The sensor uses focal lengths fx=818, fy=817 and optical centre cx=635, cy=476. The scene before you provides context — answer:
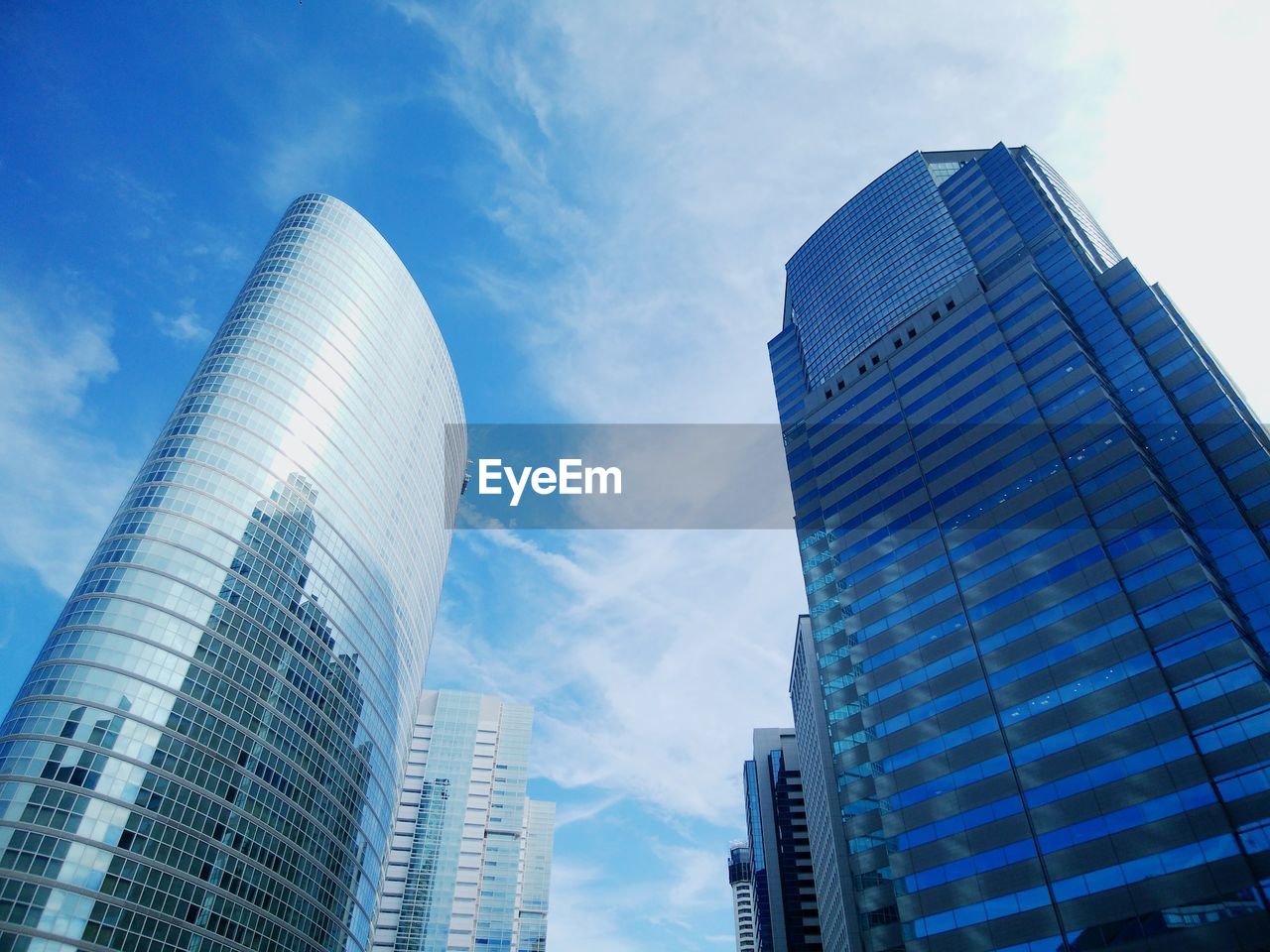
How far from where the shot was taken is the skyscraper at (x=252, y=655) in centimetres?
7631

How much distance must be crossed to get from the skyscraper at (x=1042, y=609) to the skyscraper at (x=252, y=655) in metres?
64.7

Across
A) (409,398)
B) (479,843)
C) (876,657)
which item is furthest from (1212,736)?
(479,843)

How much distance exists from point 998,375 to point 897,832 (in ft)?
152

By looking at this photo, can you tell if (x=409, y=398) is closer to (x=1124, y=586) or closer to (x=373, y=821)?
(x=373, y=821)

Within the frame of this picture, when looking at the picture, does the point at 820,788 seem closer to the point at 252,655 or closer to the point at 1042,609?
the point at 1042,609

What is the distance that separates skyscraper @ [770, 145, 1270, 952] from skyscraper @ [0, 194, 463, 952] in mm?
64744

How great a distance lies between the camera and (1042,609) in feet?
226

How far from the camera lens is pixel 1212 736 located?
5569 cm

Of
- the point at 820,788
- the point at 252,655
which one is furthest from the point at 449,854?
the point at 252,655

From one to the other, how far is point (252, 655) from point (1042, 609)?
84.8 m

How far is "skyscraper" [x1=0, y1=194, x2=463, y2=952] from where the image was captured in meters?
76.3

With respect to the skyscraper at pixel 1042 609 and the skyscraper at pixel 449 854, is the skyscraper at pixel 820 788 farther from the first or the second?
the skyscraper at pixel 449 854

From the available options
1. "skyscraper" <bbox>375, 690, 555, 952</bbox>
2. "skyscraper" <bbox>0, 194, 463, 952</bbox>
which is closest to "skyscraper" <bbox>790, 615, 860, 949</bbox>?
"skyscraper" <bbox>0, 194, 463, 952</bbox>

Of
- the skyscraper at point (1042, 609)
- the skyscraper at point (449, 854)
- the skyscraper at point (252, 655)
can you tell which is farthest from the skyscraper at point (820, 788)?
the skyscraper at point (449, 854)
